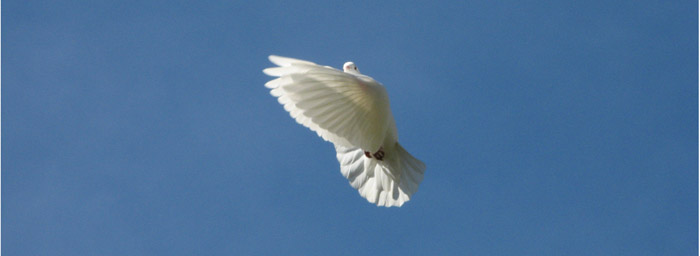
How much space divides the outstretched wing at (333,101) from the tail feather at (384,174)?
0.86 meters

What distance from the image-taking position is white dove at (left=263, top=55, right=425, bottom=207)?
37.5 ft

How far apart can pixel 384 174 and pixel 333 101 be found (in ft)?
7.38

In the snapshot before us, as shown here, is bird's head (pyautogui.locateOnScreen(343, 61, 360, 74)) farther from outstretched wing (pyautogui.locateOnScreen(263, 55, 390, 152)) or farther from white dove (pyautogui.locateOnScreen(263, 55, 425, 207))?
outstretched wing (pyautogui.locateOnScreen(263, 55, 390, 152))

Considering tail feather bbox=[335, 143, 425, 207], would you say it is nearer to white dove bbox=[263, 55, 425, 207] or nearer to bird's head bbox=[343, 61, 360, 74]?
white dove bbox=[263, 55, 425, 207]

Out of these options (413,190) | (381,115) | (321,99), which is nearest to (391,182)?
(413,190)

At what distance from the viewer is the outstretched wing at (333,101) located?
1139cm

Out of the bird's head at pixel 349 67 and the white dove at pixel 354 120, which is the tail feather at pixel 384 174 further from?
the bird's head at pixel 349 67

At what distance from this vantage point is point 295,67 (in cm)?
1138

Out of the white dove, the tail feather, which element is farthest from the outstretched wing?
the tail feather

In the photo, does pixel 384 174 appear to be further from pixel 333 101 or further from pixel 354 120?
pixel 333 101

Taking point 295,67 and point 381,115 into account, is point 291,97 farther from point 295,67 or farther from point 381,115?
point 381,115

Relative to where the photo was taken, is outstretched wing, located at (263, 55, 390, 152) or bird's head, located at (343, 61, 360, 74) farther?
bird's head, located at (343, 61, 360, 74)

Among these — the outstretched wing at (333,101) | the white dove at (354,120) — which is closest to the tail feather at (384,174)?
the white dove at (354,120)

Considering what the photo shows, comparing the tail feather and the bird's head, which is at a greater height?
the bird's head
